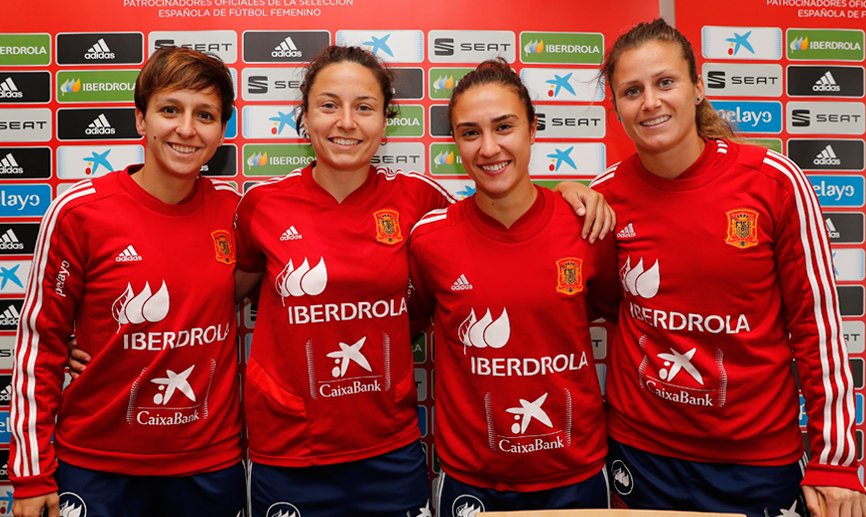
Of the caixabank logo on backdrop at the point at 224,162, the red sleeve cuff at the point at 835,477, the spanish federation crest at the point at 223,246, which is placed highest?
the caixabank logo on backdrop at the point at 224,162

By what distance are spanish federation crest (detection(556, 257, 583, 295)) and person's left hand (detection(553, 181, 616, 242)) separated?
3.4 inches

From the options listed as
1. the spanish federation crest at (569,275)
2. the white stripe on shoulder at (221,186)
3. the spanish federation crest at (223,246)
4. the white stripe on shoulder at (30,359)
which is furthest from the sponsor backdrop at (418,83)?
the spanish federation crest at (569,275)

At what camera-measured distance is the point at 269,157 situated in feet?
6.88

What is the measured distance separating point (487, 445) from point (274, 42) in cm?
156

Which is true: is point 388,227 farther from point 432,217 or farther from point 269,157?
point 269,157

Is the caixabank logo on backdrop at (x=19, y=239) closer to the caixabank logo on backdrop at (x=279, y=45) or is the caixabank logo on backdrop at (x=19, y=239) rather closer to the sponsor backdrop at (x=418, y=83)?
the sponsor backdrop at (x=418, y=83)

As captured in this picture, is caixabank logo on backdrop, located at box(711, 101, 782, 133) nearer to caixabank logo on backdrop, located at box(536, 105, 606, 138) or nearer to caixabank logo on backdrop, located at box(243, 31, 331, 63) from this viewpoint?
caixabank logo on backdrop, located at box(536, 105, 606, 138)

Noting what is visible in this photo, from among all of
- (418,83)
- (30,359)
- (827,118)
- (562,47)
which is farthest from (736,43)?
(30,359)

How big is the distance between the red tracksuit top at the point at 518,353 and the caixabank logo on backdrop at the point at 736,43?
1.05 metres

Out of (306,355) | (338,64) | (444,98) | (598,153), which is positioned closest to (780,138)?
(598,153)

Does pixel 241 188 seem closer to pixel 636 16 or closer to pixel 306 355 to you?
pixel 306 355

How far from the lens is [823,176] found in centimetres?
216

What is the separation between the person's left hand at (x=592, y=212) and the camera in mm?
1612

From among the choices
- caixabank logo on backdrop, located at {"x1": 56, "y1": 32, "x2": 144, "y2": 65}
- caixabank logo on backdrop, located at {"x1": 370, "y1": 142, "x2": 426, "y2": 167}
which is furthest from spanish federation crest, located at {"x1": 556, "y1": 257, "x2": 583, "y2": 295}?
caixabank logo on backdrop, located at {"x1": 56, "y1": 32, "x2": 144, "y2": 65}
